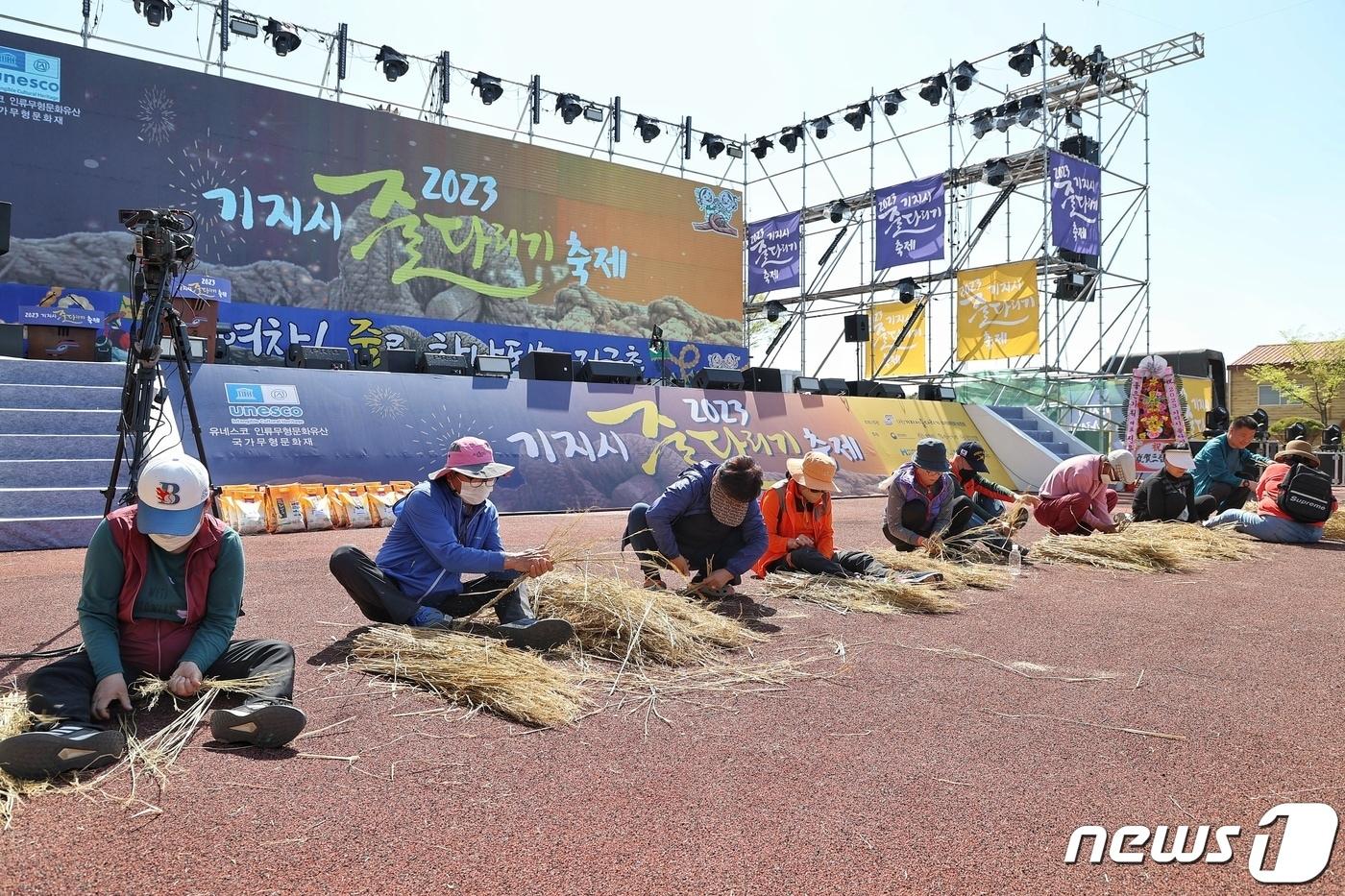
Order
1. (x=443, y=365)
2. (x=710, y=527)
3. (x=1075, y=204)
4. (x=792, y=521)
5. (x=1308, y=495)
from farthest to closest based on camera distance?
1. (x=1075, y=204)
2. (x=443, y=365)
3. (x=1308, y=495)
4. (x=792, y=521)
5. (x=710, y=527)

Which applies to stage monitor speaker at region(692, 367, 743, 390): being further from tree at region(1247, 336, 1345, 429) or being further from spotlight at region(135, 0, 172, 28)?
tree at region(1247, 336, 1345, 429)

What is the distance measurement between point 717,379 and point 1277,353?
3364 cm

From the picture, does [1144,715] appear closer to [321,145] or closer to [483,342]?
[483,342]

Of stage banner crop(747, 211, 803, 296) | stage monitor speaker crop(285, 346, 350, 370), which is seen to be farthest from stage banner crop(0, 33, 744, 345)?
stage monitor speaker crop(285, 346, 350, 370)

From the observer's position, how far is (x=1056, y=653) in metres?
3.68

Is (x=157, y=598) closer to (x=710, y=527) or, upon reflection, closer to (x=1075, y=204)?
(x=710, y=527)

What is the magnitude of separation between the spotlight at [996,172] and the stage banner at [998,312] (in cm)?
260

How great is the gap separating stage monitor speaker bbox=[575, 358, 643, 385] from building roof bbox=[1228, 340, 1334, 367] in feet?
107

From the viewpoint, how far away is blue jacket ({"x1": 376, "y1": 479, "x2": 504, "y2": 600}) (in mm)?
3496

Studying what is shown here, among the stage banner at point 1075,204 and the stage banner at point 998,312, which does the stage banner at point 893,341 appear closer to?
the stage banner at point 998,312

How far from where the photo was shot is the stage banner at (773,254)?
73.6 ft

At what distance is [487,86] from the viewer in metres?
17.2

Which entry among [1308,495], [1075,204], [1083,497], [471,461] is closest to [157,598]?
[471,461]

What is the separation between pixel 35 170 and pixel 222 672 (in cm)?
1330
